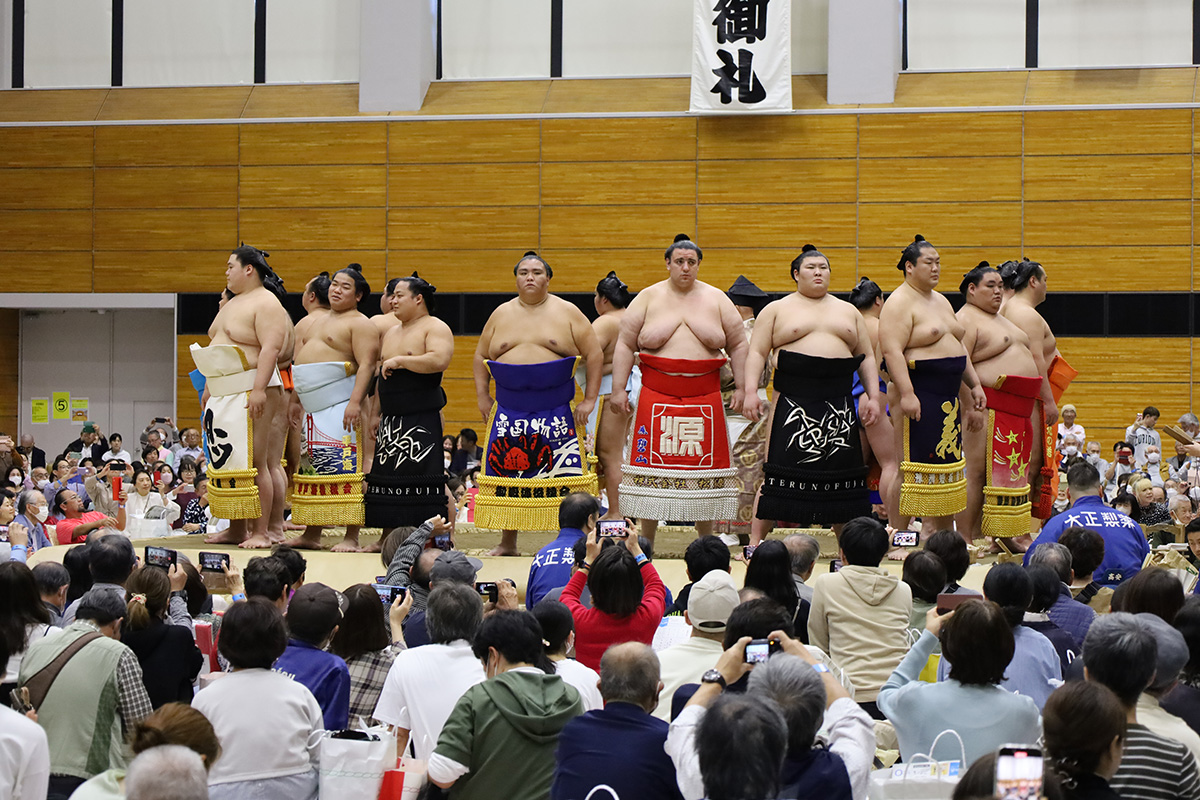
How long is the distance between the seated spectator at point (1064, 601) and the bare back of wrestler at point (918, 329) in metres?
1.79

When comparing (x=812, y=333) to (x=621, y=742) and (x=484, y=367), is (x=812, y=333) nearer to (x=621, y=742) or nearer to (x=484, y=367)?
(x=484, y=367)

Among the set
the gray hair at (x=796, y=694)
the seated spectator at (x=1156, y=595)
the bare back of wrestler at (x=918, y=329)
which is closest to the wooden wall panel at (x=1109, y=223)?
the bare back of wrestler at (x=918, y=329)

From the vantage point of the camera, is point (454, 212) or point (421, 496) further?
point (454, 212)

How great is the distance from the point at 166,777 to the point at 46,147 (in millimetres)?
12133

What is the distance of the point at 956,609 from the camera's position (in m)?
2.55

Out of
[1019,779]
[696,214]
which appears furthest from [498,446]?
[696,214]

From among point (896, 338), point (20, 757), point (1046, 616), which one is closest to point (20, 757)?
point (20, 757)

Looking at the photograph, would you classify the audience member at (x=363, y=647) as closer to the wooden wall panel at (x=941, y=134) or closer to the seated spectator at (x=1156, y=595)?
the seated spectator at (x=1156, y=595)

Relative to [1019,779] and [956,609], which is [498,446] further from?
[1019,779]

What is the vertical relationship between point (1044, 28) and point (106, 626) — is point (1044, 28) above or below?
above

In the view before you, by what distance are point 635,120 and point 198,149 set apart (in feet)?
13.4

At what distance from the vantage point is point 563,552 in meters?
3.99

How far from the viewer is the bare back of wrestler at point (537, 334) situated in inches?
224

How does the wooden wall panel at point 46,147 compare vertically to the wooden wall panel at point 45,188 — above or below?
above
